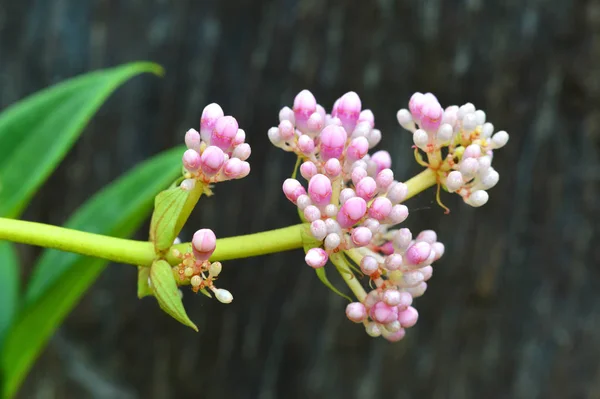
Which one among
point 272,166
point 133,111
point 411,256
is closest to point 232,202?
point 272,166

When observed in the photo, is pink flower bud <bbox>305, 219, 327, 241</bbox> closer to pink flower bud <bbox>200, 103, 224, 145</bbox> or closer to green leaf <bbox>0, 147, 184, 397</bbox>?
pink flower bud <bbox>200, 103, 224, 145</bbox>

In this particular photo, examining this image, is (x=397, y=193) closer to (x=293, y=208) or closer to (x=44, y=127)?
(x=44, y=127)

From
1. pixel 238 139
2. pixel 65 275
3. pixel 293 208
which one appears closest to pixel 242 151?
pixel 238 139

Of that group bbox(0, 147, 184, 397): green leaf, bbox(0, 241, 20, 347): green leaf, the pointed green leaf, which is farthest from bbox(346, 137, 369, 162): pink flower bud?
bbox(0, 241, 20, 347): green leaf

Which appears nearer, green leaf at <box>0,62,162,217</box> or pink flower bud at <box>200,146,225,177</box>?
pink flower bud at <box>200,146,225,177</box>

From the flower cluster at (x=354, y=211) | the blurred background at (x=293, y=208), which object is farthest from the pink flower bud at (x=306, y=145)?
the blurred background at (x=293, y=208)

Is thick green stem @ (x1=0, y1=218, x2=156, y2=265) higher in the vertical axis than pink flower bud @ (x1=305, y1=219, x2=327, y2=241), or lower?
lower
